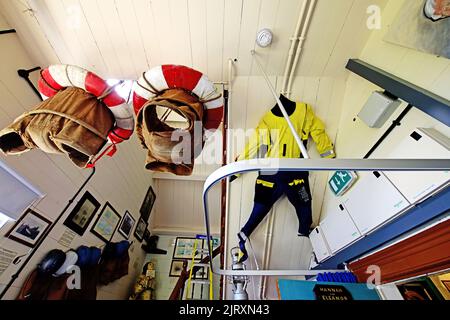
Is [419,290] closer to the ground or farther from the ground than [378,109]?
closer to the ground

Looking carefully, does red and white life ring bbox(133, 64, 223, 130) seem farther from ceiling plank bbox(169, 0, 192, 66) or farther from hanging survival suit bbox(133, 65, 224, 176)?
ceiling plank bbox(169, 0, 192, 66)

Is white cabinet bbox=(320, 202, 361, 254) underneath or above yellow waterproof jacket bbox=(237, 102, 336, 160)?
underneath

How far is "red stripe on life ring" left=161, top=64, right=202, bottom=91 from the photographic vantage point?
100cm

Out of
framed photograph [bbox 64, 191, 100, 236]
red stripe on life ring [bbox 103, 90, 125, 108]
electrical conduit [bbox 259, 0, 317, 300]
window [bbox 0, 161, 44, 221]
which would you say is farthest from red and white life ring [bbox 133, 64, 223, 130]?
framed photograph [bbox 64, 191, 100, 236]

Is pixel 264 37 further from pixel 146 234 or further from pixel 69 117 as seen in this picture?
pixel 146 234

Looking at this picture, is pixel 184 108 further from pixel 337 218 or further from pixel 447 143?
pixel 337 218

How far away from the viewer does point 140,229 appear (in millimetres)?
3230

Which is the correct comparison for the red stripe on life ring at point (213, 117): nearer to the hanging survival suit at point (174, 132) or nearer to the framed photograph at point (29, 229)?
the hanging survival suit at point (174, 132)

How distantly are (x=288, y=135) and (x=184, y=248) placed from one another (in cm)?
321

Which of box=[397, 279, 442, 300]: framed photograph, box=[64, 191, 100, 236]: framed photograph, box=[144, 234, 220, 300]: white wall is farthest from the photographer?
box=[144, 234, 220, 300]: white wall

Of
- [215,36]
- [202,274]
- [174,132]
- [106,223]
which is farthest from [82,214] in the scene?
[215,36]

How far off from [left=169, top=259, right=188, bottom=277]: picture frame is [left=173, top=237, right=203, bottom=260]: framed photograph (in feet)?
0.30

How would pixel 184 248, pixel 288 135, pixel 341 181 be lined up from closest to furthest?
pixel 341 181 → pixel 288 135 → pixel 184 248
